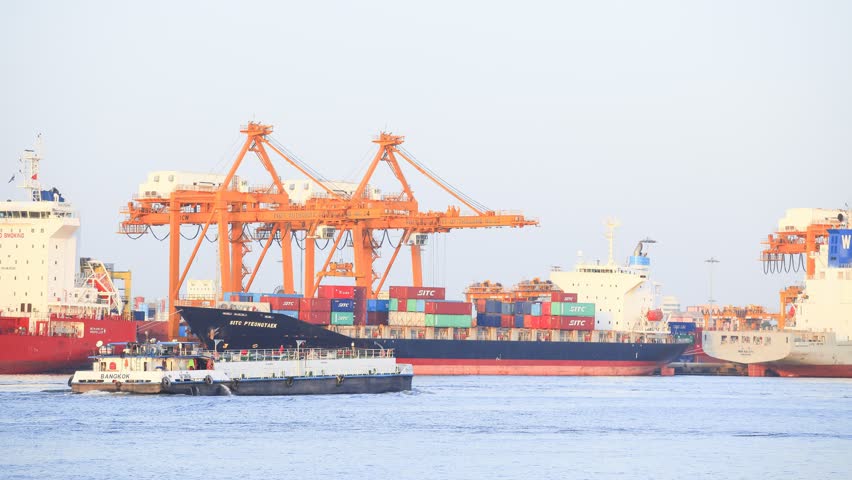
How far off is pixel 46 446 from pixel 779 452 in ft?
69.5

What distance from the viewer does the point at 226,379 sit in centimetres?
5388

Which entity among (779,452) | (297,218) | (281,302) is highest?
(297,218)

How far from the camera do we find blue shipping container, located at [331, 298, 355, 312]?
73.6m

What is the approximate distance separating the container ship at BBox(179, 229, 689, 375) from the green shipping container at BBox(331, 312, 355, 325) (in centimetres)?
5

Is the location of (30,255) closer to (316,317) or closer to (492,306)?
(316,317)

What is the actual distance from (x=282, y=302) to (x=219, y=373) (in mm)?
19559

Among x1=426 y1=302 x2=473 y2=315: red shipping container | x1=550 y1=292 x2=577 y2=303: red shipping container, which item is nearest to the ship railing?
x1=426 y1=302 x2=473 y2=315: red shipping container

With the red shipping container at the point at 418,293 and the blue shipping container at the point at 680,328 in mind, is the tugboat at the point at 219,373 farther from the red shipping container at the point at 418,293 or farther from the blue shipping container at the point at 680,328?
the blue shipping container at the point at 680,328

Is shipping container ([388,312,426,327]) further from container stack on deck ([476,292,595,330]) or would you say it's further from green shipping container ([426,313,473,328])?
container stack on deck ([476,292,595,330])

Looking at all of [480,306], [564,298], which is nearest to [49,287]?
[480,306]

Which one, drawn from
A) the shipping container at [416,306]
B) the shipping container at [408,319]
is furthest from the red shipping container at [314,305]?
the shipping container at [416,306]

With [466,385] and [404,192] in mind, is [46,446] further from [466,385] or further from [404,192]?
[404,192]

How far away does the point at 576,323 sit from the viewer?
84750 millimetres

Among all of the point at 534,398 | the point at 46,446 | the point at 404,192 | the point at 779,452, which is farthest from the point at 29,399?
the point at 404,192
